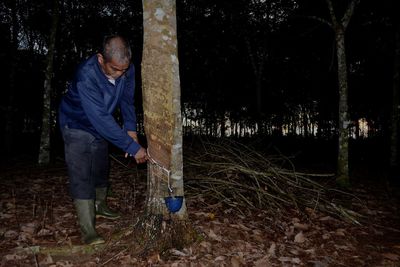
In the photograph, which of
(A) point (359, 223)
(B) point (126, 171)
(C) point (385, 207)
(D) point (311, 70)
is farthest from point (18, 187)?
(D) point (311, 70)

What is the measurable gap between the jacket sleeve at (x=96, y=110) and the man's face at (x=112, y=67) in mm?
151

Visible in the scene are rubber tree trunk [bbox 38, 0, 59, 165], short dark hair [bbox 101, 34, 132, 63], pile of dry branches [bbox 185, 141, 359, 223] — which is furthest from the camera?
rubber tree trunk [bbox 38, 0, 59, 165]

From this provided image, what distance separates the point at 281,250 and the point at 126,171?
356 centimetres

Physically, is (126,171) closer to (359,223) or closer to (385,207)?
(359,223)

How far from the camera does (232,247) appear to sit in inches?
134

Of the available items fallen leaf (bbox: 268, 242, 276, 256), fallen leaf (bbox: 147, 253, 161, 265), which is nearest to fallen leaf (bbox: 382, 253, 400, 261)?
fallen leaf (bbox: 268, 242, 276, 256)

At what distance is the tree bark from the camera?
3102 mm

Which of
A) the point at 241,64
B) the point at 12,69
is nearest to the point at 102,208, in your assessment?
the point at 12,69

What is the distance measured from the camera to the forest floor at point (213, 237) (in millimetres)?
3080

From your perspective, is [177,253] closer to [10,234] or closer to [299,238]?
[299,238]

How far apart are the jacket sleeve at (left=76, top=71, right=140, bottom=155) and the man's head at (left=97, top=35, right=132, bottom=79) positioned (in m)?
0.18

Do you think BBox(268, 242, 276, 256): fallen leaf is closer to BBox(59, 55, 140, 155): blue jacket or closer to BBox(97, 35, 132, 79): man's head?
BBox(59, 55, 140, 155): blue jacket

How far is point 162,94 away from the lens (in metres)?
3.10

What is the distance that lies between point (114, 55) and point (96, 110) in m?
0.50
